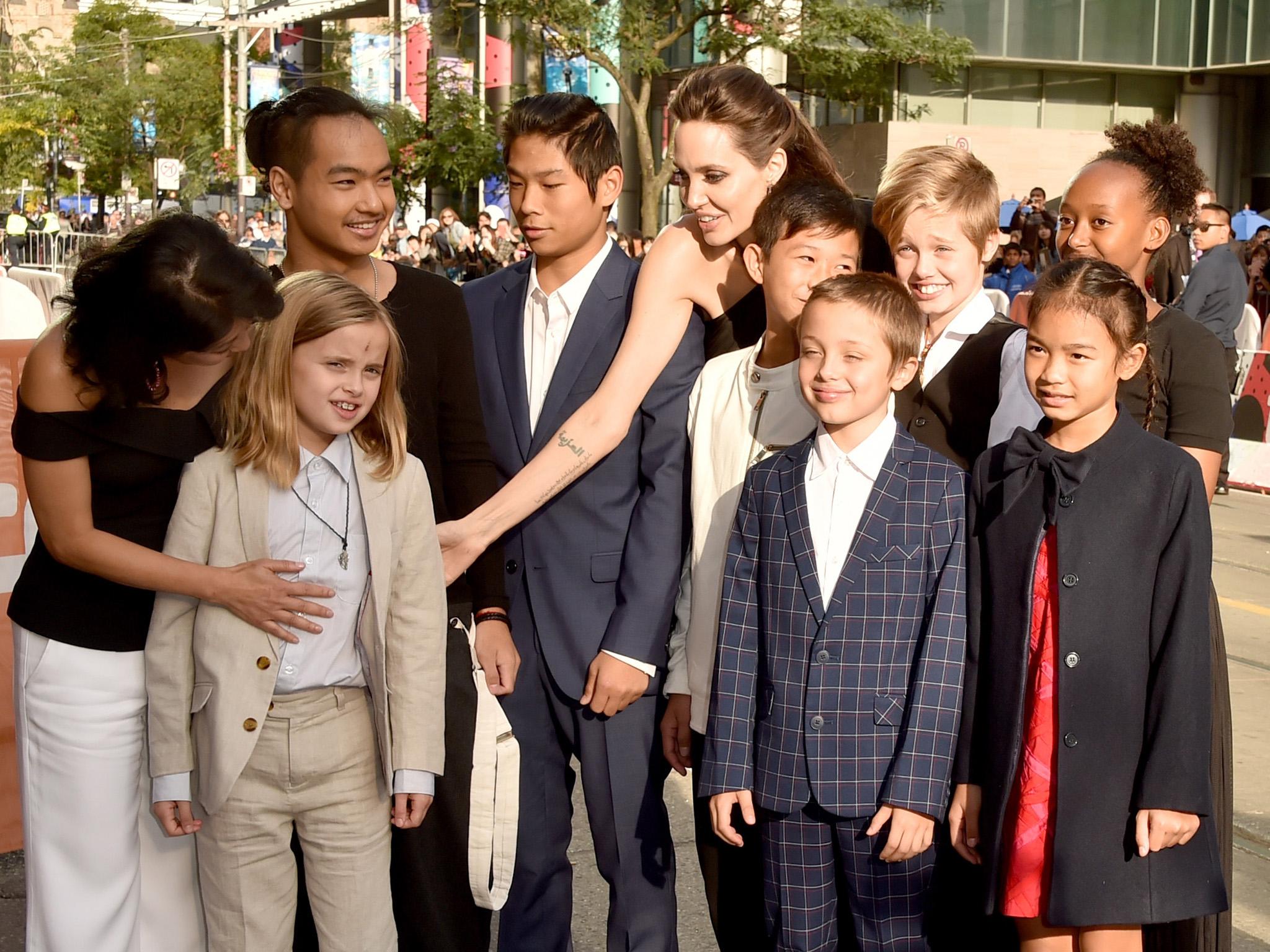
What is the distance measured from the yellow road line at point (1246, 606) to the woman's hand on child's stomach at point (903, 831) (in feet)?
16.7

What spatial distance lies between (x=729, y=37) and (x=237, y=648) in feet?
74.9

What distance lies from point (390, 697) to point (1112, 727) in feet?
4.83

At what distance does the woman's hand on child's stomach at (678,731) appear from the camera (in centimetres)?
324

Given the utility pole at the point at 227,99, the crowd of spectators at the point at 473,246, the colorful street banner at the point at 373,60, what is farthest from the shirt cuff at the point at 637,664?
the utility pole at the point at 227,99

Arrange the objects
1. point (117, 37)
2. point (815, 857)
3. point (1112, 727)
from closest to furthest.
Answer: point (1112, 727) → point (815, 857) → point (117, 37)

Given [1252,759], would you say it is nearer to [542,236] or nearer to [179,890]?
[542,236]

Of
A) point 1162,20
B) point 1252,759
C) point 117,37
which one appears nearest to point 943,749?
point 1252,759

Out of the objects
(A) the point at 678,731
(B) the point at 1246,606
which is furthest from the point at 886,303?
(B) the point at 1246,606

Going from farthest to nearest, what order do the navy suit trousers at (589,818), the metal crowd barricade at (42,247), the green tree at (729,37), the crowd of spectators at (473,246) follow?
1. the metal crowd barricade at (42,247)
2. the green tree at (729,37)
3. the crowd of spectators at (473,246)
4. the navy suit trousers at (589,818)

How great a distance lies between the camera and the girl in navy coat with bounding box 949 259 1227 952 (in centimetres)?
259

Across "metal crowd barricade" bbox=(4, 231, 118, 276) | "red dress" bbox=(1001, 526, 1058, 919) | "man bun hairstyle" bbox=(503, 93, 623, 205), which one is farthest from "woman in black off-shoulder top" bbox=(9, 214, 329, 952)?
"metal crowd barricade" bbox=(4, 231, 118, 276)

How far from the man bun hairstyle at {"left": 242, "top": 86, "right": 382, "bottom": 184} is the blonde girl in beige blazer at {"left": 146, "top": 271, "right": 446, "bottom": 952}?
0.39m

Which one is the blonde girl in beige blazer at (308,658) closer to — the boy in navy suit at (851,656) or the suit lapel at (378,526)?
the suit lapel at (378,526)

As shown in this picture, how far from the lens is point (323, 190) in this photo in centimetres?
314
